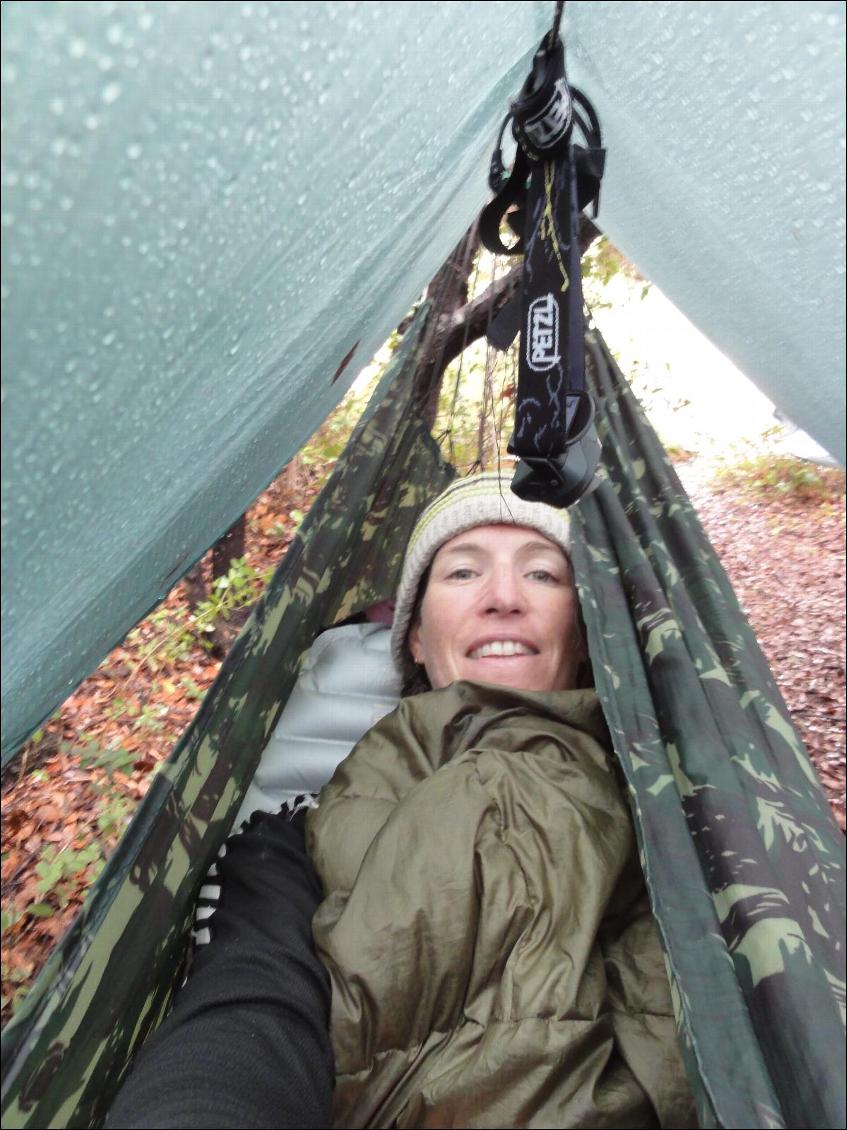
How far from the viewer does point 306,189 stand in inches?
21.5

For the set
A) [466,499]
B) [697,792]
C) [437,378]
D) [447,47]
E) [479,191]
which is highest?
[437,378]

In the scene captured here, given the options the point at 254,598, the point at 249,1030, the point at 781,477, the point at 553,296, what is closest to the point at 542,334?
the point at 553,296

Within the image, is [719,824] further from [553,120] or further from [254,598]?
[254,598]

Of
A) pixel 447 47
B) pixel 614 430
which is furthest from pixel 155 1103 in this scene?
pixel 614 430

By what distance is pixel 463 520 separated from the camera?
1.37 metres

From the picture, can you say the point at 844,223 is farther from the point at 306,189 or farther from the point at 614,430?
the point at 614,430

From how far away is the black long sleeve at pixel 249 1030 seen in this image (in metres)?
0.65

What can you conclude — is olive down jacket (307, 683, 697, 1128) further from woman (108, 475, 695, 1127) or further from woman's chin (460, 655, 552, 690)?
woman's chin (460, 655, 552, 690)

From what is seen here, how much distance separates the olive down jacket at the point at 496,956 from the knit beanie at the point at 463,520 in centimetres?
50

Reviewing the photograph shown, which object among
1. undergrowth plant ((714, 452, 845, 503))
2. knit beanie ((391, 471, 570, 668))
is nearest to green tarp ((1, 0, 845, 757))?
knit beanie ((391, 471, 570, 668))

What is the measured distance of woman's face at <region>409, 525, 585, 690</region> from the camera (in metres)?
1.26

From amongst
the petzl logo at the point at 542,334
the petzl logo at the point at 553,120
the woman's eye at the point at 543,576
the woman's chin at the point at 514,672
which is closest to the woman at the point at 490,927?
the woman's chin at the point at 514,672

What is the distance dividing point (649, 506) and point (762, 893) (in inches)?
33.6

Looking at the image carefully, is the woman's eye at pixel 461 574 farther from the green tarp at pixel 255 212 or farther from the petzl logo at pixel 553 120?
the petzl logo at pixel 553 120
